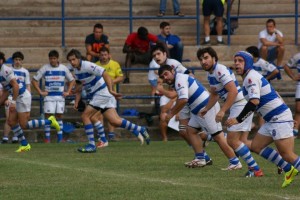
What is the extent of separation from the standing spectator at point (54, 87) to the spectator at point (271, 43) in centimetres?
460

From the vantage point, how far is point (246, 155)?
15.8 meters

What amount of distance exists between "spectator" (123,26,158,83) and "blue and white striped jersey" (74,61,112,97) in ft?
13.9

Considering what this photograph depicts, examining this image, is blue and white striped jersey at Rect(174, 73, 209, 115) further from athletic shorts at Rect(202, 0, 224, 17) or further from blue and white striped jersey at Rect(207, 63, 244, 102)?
athletic shorts at Rect(202, 0, 224, 17)

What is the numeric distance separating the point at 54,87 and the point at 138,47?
246 cm

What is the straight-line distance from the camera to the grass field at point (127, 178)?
1366 centimetres

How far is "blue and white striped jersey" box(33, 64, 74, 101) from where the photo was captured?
82.4 feet

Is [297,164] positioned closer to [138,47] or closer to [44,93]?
[44,93]

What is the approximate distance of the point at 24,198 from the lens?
530 inches

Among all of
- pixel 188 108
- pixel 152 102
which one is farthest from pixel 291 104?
pixel 188 108

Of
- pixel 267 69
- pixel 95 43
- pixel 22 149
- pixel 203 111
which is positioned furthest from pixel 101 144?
pixel 203 111

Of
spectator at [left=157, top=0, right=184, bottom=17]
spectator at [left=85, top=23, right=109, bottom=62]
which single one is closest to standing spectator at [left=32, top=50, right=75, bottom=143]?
spectator at [left=85, top=23, right=109, bottom=62]

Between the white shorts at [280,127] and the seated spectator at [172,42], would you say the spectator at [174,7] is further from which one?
the white shorts at [280,127]

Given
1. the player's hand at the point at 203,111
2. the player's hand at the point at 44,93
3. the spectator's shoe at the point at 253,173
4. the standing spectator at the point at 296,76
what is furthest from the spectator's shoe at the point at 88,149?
the spectator's shoe at the point at 253,173

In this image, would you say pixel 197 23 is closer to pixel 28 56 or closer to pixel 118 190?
pixel 28 56
